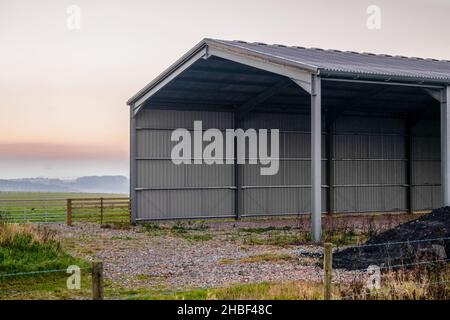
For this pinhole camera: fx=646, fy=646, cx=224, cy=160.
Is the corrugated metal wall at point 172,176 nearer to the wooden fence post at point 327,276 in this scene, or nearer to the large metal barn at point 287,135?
the large metal barn at point 287,135

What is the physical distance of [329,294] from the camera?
8.68 m

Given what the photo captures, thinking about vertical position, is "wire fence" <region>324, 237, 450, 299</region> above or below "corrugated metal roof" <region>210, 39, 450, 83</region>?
below

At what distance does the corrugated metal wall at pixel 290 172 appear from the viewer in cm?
2600

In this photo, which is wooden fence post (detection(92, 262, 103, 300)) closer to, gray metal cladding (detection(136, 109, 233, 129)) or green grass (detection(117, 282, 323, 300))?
green grass (detection(117, 282, 323, 300))

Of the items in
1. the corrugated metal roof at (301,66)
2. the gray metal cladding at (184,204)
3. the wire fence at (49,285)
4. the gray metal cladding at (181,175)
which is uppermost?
the corrugated metal roof at (301,66)

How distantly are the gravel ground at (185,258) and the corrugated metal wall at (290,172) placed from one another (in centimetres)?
402

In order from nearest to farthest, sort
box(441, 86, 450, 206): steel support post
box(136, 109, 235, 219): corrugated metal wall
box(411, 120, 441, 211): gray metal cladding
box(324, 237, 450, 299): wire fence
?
box(324, 237, 450, 299): wire fence → box(441, 86, 450, 206): steel support post → box(136, 109, 235, 219): corrugated metal wall → box(411, 120, 441, 211): gray metal cladding

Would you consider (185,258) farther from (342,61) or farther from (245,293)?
(342,61)

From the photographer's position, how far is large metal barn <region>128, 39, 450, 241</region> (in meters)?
23.3

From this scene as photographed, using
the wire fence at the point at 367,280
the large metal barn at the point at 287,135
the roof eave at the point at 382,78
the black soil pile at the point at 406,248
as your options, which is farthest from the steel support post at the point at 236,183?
the wire fence at the point at 367,280

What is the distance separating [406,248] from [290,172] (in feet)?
46.8

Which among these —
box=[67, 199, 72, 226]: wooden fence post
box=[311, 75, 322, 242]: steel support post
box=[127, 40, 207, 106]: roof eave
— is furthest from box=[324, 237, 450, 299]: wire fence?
box=[67, 199, 72, 226]: wooden fence post

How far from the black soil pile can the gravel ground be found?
2.47ft

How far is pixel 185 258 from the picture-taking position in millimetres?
15352
